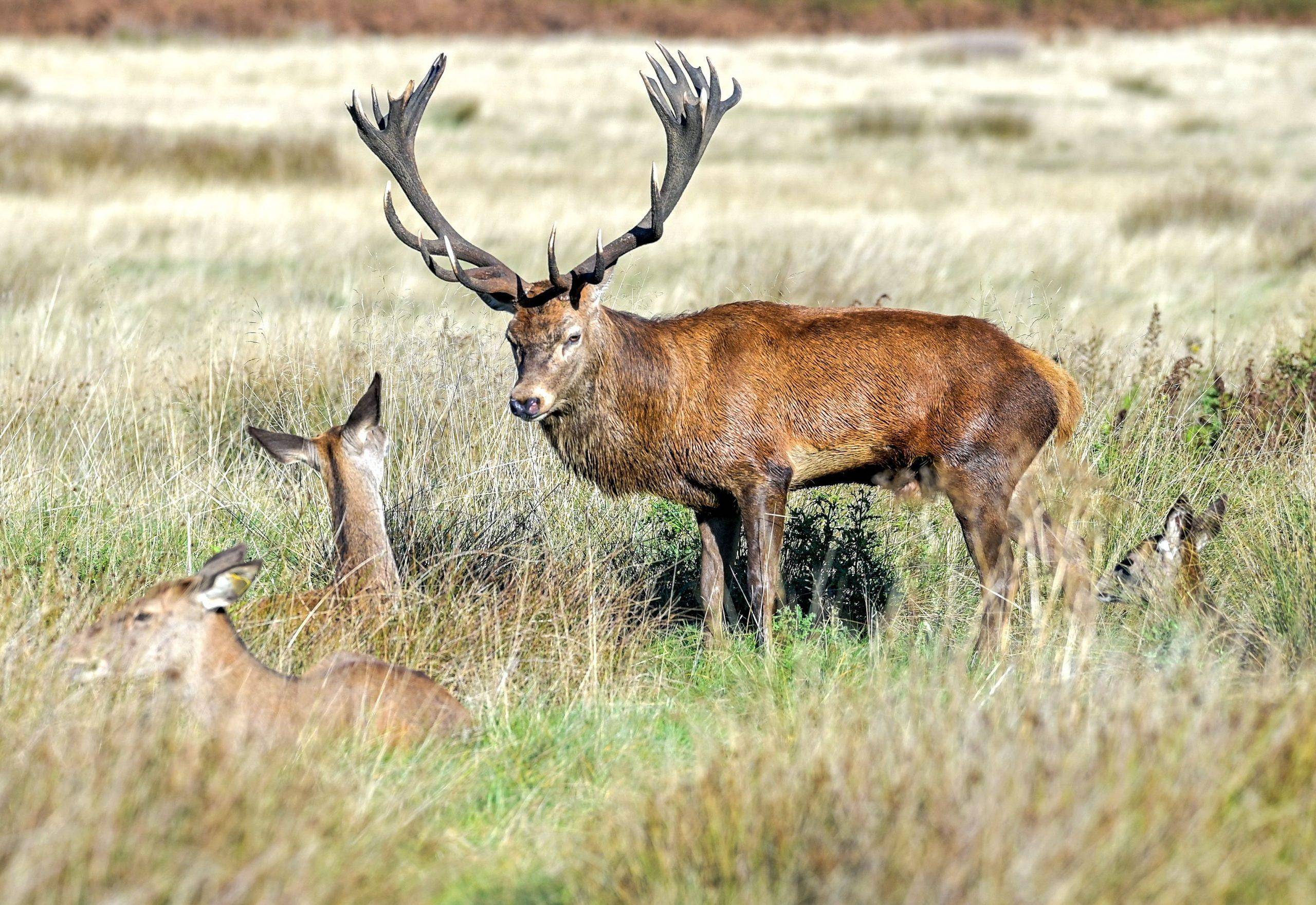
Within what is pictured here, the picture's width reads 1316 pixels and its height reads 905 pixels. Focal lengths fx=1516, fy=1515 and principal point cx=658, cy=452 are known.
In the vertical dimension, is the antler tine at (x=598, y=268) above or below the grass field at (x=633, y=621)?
above

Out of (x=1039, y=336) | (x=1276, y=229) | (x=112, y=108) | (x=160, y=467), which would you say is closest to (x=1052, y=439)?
(x=1039, y=336)

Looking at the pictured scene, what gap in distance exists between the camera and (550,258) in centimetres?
511

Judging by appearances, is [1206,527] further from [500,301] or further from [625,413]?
[500,301]

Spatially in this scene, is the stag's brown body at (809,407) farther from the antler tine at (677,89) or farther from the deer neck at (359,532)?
the antler tine at (677,89)

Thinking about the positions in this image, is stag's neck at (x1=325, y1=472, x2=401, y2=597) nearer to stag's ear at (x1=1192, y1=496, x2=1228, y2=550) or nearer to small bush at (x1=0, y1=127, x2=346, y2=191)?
stag's ear at (x1=1192, y1=496, x2=1228, y2=550)

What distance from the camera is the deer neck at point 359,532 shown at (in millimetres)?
5312

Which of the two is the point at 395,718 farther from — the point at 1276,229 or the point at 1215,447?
the point at 1276,229

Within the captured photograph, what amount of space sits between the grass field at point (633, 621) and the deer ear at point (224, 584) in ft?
1.13

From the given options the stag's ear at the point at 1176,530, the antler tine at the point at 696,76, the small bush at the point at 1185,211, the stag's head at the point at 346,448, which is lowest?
the small bush at the point at 1185,211

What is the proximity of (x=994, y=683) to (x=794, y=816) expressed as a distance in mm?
1649

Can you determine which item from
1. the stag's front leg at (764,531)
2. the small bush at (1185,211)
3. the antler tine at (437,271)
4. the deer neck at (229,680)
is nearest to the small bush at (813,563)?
the stag's front leg at (764,531)

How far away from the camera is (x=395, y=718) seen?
427 centimetres

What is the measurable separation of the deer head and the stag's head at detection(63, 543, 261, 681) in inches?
125

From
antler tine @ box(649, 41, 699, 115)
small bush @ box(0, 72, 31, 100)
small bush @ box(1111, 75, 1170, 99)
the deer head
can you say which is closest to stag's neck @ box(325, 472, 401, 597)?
antler tine @ box(649, 41, 699, 115)
